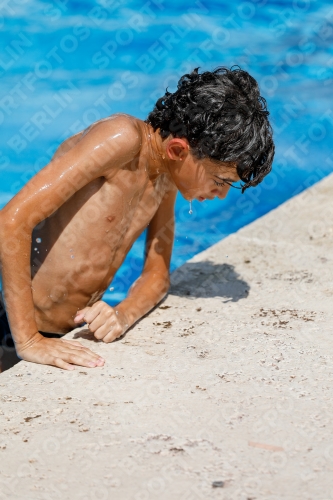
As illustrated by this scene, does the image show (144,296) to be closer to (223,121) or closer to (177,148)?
(177,148)

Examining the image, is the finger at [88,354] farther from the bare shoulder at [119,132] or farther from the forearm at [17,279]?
the bare shoulder at [119,132]

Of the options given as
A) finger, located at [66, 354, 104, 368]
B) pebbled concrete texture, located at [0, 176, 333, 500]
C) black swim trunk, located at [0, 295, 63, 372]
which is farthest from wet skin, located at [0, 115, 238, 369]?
black swim trunk, located at [0, 295, 63, 372]

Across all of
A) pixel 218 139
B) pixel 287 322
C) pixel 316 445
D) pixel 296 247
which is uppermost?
pixel 218 139

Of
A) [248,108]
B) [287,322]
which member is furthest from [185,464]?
[248,108]

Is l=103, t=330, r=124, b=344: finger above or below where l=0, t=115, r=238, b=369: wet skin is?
below

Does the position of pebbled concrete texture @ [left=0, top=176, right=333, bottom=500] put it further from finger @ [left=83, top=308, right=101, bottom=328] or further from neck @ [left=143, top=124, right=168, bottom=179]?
neck @ [left=143, top=124, right=168, bottom=179]

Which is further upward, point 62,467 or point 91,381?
point 62,467

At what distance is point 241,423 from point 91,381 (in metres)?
0.54

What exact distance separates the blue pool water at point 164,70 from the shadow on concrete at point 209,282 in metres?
1.52

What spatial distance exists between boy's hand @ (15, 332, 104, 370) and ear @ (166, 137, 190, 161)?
0.76 meters

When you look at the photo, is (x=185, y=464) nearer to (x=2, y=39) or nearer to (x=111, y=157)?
(x=111, y=157)

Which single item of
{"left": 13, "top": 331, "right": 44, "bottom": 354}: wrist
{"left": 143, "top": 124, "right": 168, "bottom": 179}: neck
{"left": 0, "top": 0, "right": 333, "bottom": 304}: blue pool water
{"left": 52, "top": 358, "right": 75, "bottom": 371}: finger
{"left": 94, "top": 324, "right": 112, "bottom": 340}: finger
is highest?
{"left": 143, "top": 124, "right": 168, "bottom": 179}: neck

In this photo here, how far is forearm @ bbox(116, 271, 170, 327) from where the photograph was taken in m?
2.80

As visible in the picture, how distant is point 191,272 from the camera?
11.3ft
